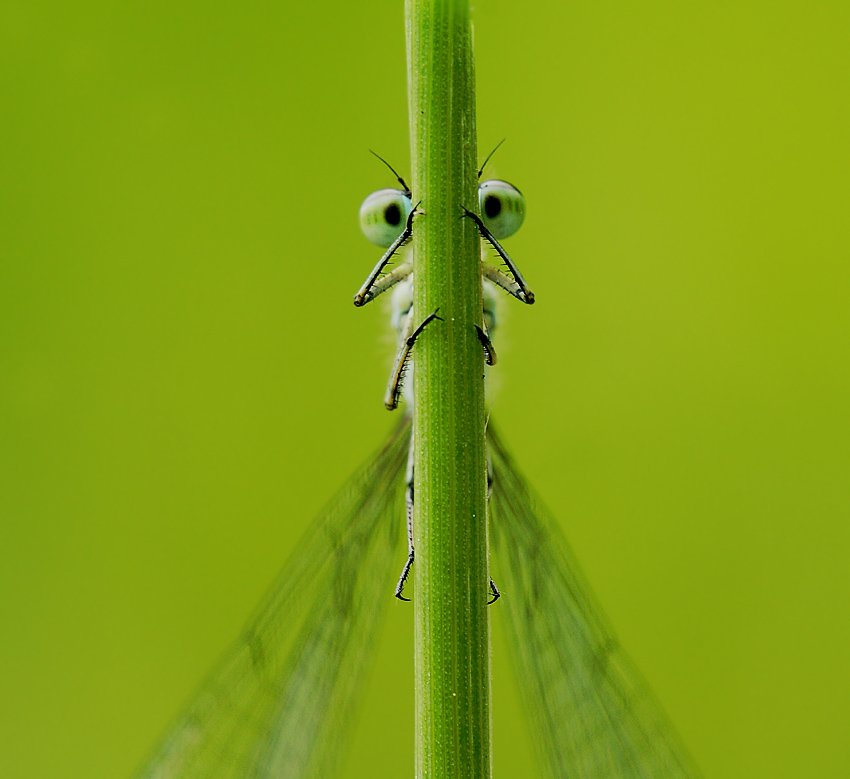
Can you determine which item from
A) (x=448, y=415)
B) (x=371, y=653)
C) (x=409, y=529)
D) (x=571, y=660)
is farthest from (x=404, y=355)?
(x=371, y=653)

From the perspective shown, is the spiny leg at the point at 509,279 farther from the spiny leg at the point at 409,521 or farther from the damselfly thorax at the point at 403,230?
the spiny leg at the point at 409,521

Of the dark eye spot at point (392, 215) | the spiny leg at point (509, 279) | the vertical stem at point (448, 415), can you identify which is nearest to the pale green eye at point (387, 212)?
the dark eye spot at point (392, 215)

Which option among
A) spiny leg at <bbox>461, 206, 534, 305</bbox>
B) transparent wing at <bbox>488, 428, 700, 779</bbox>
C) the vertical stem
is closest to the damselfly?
transparent wing at <bbox>488, 428, 700, 779</bbox>

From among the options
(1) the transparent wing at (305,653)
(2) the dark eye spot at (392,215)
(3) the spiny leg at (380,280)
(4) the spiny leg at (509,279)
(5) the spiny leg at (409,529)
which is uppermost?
(4) the spiny leg at (509,279)

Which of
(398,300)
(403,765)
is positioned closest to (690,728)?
(403,765)

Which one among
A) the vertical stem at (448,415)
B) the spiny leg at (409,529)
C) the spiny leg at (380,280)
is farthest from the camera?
the spiny leg at (409,529)

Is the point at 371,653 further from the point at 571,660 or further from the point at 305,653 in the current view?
the point at 571,660

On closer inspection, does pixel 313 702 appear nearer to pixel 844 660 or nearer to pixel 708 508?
pixel 708 508
